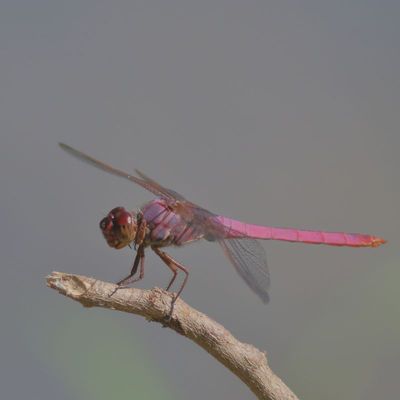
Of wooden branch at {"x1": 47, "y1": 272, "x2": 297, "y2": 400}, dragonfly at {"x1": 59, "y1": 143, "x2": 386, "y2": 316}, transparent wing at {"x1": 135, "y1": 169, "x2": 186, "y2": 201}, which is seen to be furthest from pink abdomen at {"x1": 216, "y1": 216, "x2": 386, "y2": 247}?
wooden branch at {"x1": 47, "y1": 272, "x2": 297, "y2": 400}

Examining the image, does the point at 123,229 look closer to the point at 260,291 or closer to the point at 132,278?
the point at 132,278

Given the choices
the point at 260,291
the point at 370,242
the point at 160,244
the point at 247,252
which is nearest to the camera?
the point at 260,291

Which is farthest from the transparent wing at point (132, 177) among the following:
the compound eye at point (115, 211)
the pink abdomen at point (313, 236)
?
the pink abdomen at point (313, 236)

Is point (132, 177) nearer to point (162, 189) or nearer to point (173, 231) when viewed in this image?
point (162, 189)

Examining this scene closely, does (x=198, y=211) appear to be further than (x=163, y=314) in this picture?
Yes

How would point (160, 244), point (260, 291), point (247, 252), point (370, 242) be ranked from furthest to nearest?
point (370, 242)
point (247, 252)
point (160, 244)
point (260, 291)

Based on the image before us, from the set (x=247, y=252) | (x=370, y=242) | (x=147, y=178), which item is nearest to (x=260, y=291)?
(x=247, y=252)

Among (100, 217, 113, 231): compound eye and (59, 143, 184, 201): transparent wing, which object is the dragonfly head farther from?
(59, 143, 184, 201): transparent wing
